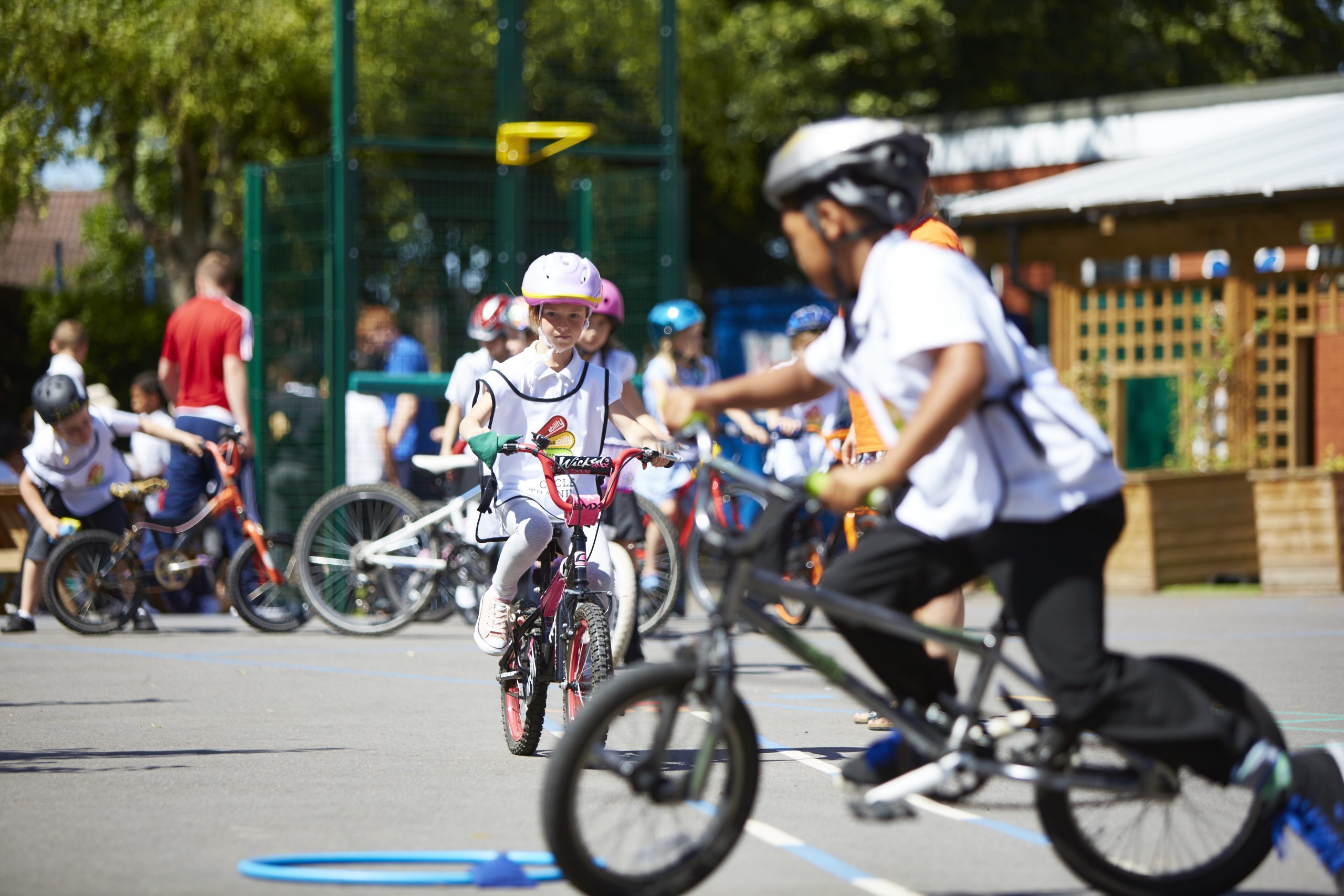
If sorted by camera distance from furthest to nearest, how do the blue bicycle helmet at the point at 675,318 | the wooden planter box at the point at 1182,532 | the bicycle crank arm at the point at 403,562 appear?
1. the wooden planter box at the point at 1182,532
2. the blue bicycle helmet at the point at 675,318
3. the bicycle crank arm at the point at 403,562

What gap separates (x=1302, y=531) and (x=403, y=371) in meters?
6.92

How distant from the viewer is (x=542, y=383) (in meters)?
6.74

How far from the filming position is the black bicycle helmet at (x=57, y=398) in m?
10.9

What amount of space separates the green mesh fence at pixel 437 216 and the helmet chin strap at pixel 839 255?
9086 mm

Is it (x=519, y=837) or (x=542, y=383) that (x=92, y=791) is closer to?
(x=519, y=837)

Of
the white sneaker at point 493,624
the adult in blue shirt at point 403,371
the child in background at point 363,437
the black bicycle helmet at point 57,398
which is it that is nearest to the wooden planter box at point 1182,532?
the adult in blue shirt at point 403,371

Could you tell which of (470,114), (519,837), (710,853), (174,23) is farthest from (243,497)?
(174,23)

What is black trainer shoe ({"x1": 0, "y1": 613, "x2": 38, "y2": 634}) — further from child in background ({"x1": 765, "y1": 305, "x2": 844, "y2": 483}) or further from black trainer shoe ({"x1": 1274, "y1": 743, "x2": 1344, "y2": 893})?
black trainer shoe ({"x1": 1274, "y1": 743, "x2": 1344, "y2": 893})

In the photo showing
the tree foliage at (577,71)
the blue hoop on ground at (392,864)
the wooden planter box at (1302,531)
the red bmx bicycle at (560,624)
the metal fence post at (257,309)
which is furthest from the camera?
the tree foliage at (577,71)

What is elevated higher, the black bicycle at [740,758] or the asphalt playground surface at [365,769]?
the black bicycle at [740,758]

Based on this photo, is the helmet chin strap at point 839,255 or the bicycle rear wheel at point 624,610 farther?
the bicycle rear wheel at point 624,610

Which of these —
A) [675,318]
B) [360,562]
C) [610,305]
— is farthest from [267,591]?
[610,305]

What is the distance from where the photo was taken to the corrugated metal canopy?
612 inches

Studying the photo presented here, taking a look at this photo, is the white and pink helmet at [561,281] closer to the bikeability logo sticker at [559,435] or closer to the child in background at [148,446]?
the bikeability logo sticker at [559,435]
